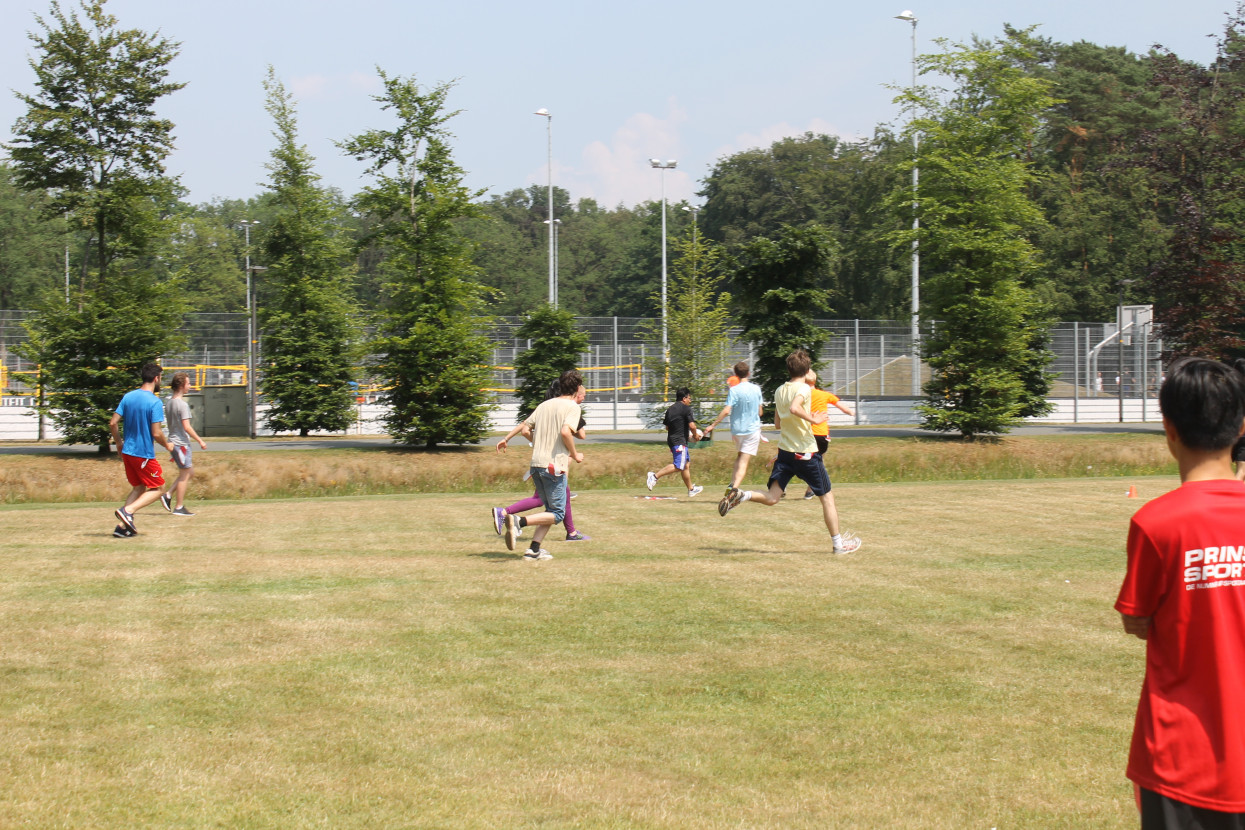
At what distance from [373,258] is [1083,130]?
215ft

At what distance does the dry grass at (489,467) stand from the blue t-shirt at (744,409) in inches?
290

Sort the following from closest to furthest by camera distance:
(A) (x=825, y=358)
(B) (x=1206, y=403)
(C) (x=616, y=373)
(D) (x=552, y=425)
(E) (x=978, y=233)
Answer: (B) (x=1206, y=403), (D) (x=552, y=425), (E) (x=978, y=233), (A) (x=825, y=358), (C) (x=616, y=373)

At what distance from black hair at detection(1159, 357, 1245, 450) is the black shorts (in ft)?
3.15

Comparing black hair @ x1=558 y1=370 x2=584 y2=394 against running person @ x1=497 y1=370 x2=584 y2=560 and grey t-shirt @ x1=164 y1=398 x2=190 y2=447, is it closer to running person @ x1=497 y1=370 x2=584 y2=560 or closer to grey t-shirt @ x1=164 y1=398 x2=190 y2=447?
running person @ x1=497 y1=370 x2=584 y2=560

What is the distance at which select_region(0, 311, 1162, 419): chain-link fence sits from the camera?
32.7 meters

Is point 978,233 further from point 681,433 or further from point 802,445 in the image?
point 802,445

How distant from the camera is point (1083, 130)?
227 feet

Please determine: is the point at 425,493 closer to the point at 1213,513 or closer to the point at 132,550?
the point at 132,550

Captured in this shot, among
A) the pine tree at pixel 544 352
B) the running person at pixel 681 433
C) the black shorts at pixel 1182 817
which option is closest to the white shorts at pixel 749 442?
the running person at pixel 681 433

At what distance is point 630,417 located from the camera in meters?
37.5

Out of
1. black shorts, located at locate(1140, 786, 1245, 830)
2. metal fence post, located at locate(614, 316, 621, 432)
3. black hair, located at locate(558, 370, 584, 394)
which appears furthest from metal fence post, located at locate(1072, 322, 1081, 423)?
black shorts, located at locate(1140, 786, 1245, 830)

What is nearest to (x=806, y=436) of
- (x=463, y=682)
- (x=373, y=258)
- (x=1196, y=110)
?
(x=463, y=682)

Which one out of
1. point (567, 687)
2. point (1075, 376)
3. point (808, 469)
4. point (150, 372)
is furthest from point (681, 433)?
point (1075, 376)

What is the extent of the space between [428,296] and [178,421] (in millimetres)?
12496
